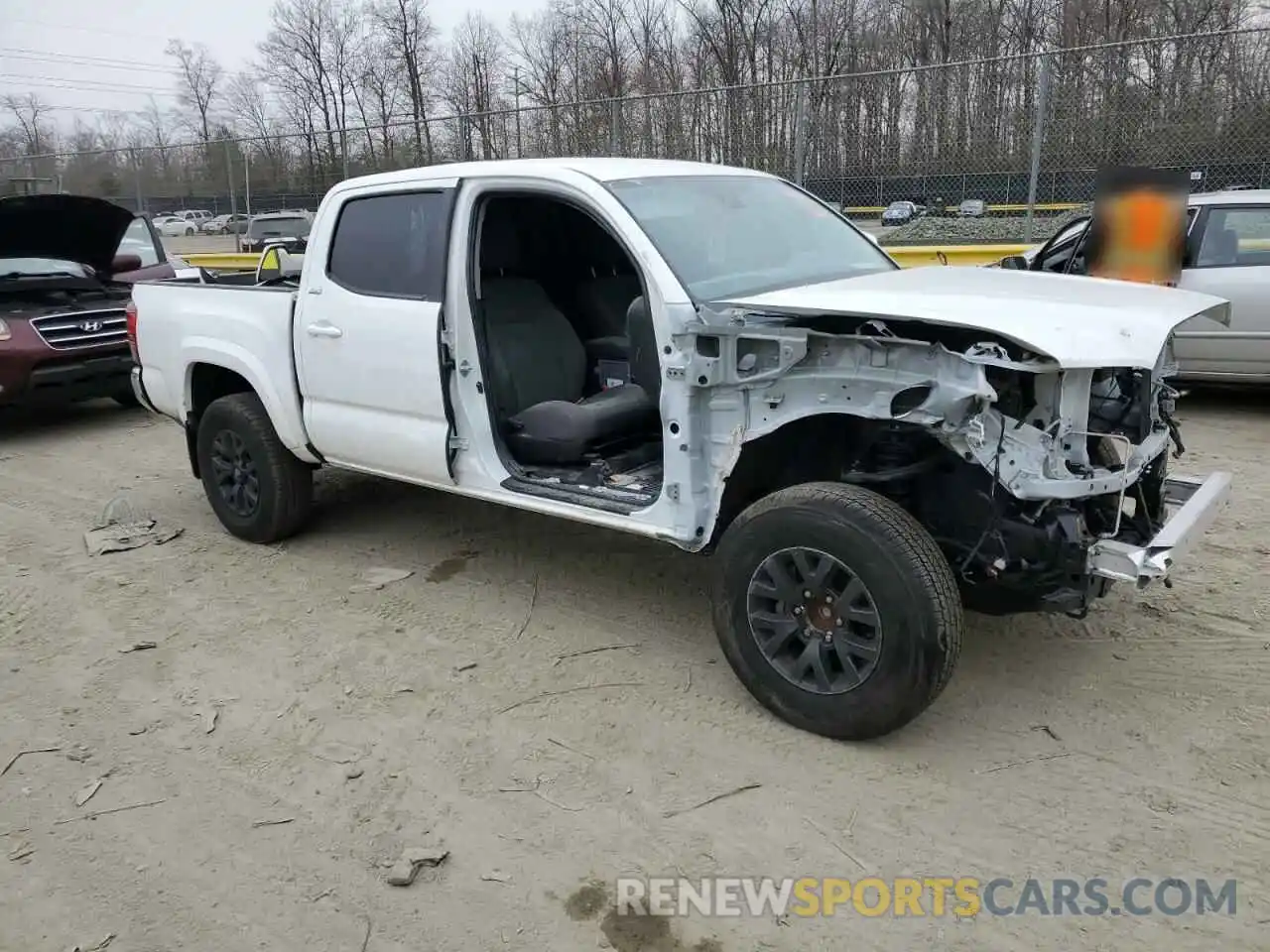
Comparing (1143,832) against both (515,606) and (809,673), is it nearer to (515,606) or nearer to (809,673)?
(809,673)

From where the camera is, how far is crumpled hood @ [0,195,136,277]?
26.1 ft

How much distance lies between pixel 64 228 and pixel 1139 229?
8644mm

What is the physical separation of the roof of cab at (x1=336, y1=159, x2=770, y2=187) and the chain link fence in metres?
5.91

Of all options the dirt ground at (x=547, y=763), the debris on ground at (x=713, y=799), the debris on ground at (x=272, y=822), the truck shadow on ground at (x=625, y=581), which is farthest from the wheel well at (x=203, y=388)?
the debris on ground at (x=713, y=799)

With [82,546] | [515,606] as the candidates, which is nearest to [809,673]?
[515,606]

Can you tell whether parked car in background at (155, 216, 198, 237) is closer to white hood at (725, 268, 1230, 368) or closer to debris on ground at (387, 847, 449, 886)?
white hood at (725, 268, 1230, 368)

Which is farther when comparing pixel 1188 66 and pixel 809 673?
pixel 1188 66

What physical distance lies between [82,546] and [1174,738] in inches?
218

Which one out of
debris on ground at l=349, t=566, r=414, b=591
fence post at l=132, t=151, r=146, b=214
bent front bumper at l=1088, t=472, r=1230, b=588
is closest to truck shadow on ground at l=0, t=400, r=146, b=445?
debris on ground at l=349, t=566, r=414, b=591

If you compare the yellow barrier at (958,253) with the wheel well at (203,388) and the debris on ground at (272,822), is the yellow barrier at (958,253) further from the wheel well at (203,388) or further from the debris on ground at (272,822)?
the debris on ground at (272,822)

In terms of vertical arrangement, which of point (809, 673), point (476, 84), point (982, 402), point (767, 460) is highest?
point (476, 84)

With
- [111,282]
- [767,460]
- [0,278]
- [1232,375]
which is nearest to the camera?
[767,460]

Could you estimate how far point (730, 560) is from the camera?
3410mm

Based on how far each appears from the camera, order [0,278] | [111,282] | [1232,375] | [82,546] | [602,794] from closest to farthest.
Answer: [602,794], [82,546], [1232,375], [0,278], [111,282]
